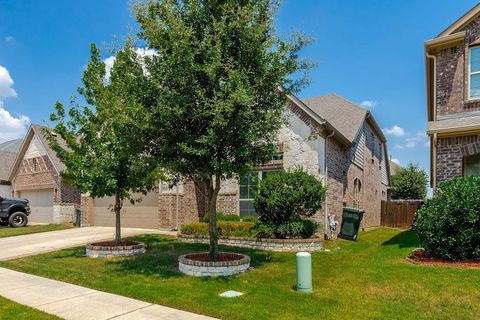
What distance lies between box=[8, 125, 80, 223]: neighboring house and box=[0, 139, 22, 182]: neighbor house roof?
2412 mm

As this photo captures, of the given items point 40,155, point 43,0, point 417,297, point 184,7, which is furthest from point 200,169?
point 40,155

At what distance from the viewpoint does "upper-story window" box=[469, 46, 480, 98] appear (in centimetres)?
1188

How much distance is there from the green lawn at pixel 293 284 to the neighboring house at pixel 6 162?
80.4 ft

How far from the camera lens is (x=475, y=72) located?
12.0m

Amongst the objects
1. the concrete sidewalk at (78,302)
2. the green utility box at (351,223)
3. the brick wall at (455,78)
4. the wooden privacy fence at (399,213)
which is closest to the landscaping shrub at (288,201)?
Result: the green utility box at (351,223)

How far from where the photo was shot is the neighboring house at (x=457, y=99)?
11678 millimetres

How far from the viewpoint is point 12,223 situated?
23031mm

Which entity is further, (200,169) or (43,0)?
(43,0)

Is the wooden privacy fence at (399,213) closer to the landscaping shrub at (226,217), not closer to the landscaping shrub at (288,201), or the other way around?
the landscaping shrub at (226,217)

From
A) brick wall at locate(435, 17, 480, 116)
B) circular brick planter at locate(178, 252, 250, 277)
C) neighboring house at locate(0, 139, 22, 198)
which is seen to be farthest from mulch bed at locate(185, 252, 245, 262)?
neighboring house at locate(0, 139, 22, 198)

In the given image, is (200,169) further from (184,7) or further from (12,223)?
(12,223)

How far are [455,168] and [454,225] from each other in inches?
145

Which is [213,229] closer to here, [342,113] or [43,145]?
[342,113]

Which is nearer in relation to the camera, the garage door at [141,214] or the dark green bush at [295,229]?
the dark green bush at [295,229]
